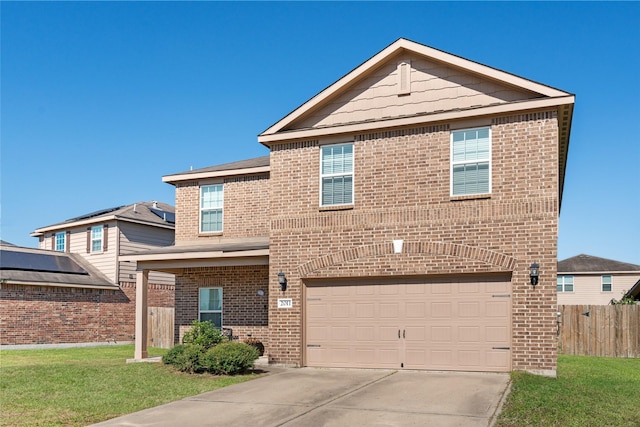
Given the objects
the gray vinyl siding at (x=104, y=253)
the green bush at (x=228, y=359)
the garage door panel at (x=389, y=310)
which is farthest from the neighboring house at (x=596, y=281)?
the green bush at (x=228, y=359)

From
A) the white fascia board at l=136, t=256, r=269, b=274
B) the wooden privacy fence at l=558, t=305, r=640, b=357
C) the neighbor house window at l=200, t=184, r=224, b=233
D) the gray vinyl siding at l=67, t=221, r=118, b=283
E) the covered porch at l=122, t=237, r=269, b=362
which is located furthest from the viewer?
the gray vinyl siding at l=67, t=221, r=118, b=283

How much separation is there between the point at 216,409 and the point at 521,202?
7.68 metres

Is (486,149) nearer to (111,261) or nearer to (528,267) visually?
(528,267)

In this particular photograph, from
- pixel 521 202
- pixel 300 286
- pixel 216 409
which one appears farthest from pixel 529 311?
pixel 216 409

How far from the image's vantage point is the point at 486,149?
555 inches

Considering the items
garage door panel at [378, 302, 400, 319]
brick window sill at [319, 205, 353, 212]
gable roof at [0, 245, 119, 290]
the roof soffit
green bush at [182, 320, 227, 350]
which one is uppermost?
the roof soffit

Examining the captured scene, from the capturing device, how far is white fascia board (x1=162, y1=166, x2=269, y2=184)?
19.2 m

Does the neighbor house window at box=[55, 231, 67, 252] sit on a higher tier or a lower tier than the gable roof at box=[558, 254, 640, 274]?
higher

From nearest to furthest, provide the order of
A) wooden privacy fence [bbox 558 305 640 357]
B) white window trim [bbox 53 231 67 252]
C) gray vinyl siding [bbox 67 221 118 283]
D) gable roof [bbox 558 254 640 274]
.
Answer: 1. wooden privacy fence [bbox 558 305 640 357]
2. gray vinyl siding [bbox 67 221 118 283]
3. white window trim [bbox 53 231 67 252]
4. gable roof [bbox 558 254 640 274]

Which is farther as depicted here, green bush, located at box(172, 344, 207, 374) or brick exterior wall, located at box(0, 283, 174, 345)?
brick exterior wall, located at box(0, 283, 174, 345)

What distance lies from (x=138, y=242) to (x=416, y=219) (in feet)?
57.8

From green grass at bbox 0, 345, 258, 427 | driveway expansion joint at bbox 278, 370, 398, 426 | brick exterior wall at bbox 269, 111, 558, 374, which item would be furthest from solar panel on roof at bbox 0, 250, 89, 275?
driveway expansion joint at bbox 278, 370, 398, 426

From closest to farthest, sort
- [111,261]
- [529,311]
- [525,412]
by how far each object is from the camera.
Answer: [525,412], [529,311], [111,261]

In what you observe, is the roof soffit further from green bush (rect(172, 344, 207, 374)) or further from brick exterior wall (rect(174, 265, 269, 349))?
green bush (rect(172, 344, 207, 374))
